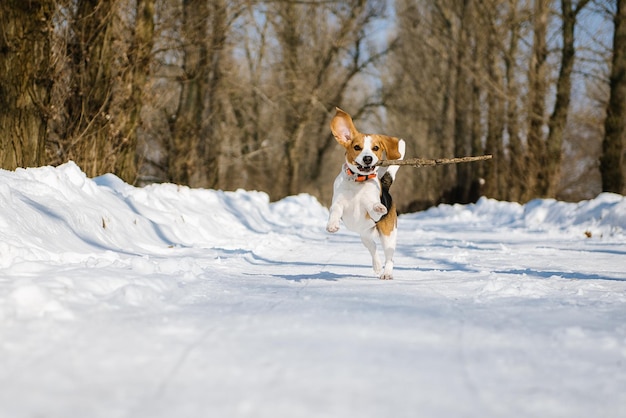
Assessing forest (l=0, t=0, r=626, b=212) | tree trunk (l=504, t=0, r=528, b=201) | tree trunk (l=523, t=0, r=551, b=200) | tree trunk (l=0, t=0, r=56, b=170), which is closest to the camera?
→ tree trunk (l=0, t=0, r=56, b=170)

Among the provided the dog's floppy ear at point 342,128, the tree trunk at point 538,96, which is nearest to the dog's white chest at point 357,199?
the dog's floppy ear at point 342,128

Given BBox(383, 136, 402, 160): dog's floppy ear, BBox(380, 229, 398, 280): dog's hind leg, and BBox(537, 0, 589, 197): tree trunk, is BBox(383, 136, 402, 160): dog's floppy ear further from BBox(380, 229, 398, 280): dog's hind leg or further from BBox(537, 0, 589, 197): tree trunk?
BBox(537, 0, 589, 197): tree trunk

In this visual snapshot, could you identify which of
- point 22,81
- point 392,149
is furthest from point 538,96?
point 22,81

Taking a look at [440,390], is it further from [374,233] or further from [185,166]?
[185,166]

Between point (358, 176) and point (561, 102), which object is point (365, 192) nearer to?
point (358, 176)

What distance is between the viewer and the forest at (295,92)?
10273mm

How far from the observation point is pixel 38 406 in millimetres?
1888

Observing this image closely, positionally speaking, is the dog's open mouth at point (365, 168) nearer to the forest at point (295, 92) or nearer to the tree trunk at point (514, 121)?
the forest at point (295, 92)

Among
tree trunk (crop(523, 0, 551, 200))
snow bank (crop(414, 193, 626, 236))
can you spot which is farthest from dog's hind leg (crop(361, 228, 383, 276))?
tree trunk (crop(523, 0, 551, 200))

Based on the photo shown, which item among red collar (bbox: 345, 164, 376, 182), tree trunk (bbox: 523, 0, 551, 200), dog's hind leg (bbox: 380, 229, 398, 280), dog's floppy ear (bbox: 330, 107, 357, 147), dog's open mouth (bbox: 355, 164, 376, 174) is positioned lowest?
dog's hind leg (bbox: 380, 229, 398, 280)

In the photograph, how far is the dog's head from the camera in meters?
5.01

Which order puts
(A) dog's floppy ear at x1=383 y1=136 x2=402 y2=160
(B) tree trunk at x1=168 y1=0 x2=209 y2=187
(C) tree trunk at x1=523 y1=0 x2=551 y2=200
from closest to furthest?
(A) dog's floppy ear at x1=383 y1=136 x2=402 y2=160
(B) tree trunk at x1=168 y1=0 x2=209 y2=187
(C) tree trunk at x1=523 y1=0 x2=551 y2=200

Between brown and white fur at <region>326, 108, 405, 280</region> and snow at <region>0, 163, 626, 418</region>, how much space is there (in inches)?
14.0

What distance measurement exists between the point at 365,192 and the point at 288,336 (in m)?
2.64
